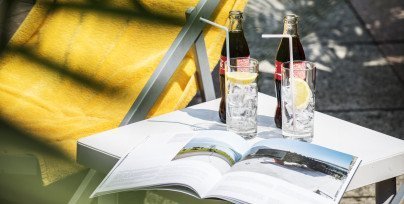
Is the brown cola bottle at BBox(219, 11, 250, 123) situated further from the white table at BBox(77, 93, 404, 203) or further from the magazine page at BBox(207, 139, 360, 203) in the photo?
the magazine page at BBox(207, 139, 360, 203)

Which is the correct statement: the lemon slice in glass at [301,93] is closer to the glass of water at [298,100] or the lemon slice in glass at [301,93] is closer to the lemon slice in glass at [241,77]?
the glass of water at [298,100]

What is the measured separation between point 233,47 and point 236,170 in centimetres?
56

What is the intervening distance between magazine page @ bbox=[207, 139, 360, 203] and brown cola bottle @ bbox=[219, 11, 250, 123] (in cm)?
30

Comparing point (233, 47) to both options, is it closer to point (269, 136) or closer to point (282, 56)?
point (282, 56)

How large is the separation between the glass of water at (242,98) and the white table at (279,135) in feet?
0.21

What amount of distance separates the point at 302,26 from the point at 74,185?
2145 millimetres

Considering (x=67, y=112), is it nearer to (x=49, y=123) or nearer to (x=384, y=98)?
(x=49, y=123)

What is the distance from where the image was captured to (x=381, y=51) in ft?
12.6

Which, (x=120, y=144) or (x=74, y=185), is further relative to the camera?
(x=74, y=185)

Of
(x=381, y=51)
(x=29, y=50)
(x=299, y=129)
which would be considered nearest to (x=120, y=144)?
(x=299, y=129)

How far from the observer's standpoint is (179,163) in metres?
1.55

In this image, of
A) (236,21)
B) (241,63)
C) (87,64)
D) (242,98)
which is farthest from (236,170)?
(87,64)

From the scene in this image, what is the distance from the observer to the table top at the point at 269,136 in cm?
167

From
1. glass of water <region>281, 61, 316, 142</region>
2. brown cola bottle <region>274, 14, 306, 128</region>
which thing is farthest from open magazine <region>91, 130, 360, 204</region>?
brown cola bottle <region>274, 14, 306, 128</region>
